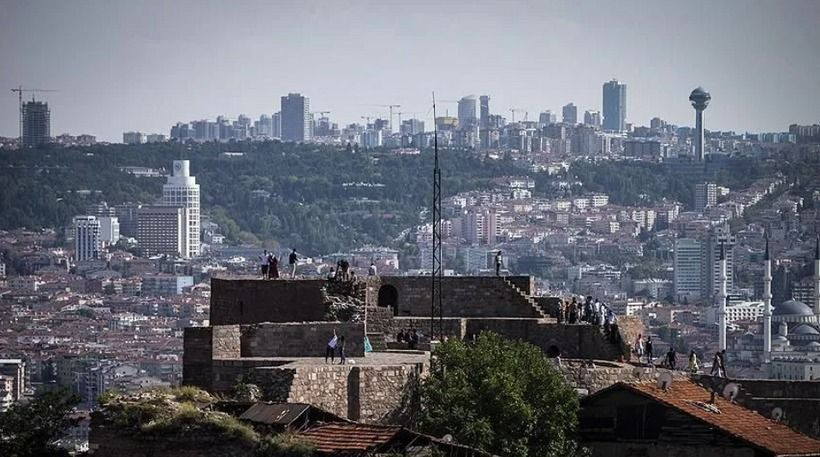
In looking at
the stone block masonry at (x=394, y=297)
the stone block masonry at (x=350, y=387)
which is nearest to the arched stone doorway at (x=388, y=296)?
the stone block masonry at (x=394, y=297)

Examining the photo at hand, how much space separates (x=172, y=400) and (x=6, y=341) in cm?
17132

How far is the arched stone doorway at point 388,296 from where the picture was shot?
31422mm

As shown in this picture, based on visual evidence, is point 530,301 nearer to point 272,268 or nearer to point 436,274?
point 436,274

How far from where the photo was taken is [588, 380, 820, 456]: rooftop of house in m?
23.8

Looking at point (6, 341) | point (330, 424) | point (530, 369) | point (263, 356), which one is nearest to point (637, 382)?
point (530, 369)

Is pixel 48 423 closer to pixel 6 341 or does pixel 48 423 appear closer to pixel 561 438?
pixel 561 438

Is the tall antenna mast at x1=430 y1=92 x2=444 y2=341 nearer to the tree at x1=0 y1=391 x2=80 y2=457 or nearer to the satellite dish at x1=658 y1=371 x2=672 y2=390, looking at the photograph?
the satellite dish at x1=658 y1=371 x2=672 y2=390

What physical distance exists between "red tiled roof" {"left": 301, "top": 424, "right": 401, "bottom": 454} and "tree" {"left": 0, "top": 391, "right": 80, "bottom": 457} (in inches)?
100

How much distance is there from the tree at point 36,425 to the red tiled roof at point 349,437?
254cm

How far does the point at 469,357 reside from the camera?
990 inches

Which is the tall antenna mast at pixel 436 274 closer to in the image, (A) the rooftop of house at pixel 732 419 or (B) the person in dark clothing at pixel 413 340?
(B) the person in dark clothing at pixel 413 340

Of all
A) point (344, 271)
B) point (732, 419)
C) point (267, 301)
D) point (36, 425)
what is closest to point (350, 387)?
point (36, 425)

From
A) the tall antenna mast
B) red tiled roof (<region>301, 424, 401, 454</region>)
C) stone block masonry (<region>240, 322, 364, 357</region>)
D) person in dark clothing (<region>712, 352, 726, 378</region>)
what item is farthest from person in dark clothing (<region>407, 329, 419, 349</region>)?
red tiled roof (<region>301, 424, 401, 454</region>)

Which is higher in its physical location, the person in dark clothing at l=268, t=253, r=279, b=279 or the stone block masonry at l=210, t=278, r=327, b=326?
the person in dark clothing at l=268, t=253, r=279, b=279
